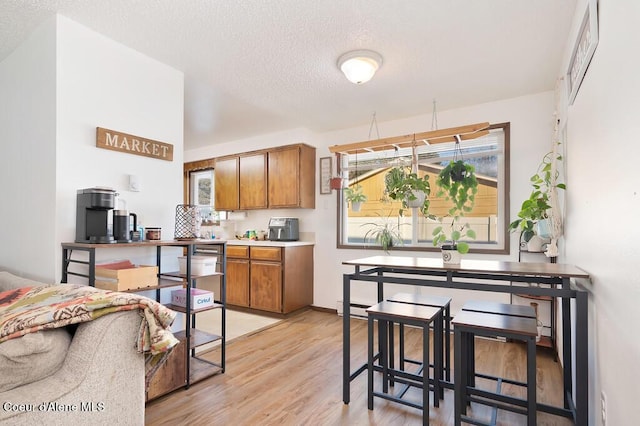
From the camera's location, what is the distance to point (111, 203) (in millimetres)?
2080

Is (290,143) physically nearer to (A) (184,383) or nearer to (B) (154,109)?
(B) (154,109)

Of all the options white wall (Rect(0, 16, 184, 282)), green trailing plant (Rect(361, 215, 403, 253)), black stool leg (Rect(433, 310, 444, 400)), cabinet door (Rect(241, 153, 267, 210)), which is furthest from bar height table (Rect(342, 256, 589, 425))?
cabinet door (Rect(241, 153, 267, 210))

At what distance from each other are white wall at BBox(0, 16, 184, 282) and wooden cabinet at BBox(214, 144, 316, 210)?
1.84 meters

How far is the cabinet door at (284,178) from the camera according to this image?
441 centimetres

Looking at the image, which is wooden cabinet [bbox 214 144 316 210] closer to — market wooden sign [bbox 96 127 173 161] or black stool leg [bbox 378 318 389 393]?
market wooden sign [bbox 96 127 173 161]

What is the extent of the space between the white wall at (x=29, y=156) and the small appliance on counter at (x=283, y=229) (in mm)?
2669

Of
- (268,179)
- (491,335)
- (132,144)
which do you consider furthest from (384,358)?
(268,179)

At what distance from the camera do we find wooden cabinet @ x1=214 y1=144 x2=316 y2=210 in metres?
4.42

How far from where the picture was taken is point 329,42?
235 cm

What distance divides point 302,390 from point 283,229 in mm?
2475

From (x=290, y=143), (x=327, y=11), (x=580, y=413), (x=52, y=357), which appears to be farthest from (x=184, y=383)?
(x=290, y=143)

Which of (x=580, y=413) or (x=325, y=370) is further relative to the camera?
(x=325, y=370)

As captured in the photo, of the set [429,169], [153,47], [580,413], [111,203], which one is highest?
[153,47]

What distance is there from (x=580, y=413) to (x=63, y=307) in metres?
2.35
